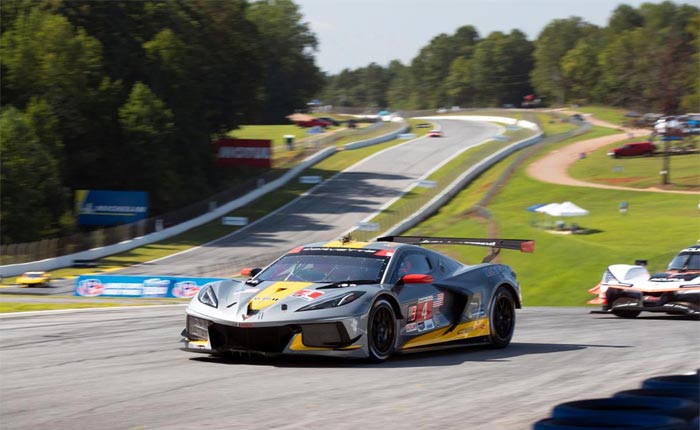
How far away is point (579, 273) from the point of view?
34969 millimetres

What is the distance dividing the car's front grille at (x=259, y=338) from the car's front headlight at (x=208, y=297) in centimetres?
37

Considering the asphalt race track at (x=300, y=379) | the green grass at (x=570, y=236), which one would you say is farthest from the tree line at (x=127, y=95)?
the asphalt race track at (x=300, y=379)

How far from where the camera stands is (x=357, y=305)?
976 cm

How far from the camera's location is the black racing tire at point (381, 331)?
9891 mm

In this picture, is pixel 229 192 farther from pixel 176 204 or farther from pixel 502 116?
pixel 502 116

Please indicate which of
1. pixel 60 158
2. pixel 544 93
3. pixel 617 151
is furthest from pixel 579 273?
pixel 544 93

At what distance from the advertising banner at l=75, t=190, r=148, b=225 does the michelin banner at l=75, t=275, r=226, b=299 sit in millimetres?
25866

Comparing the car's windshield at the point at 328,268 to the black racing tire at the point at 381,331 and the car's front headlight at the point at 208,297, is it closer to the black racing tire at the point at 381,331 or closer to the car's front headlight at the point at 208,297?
the black racing tire at the point at 381,331

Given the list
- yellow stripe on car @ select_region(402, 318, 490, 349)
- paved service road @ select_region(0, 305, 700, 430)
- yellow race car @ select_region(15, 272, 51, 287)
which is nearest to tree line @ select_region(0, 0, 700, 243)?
yellow race car @ select_region(15, 272, 51, 287)

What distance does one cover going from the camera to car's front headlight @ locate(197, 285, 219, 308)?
9.86 m

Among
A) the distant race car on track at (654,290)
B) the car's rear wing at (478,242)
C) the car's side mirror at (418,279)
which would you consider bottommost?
the distant race car on track at (654,290)

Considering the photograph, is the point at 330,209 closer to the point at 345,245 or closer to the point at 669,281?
the point at 669,281

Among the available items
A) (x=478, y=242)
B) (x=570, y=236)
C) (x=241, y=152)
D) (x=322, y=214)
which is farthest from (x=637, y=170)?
(x=478, y=242)

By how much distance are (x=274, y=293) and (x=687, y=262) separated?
1269cm
